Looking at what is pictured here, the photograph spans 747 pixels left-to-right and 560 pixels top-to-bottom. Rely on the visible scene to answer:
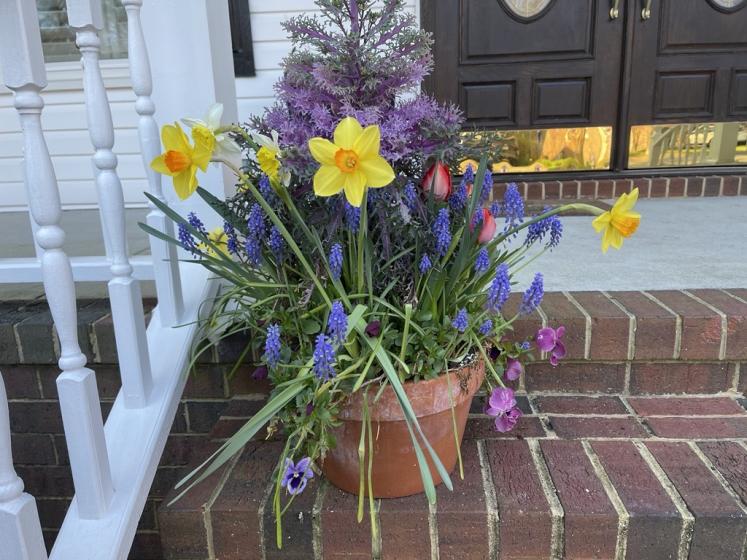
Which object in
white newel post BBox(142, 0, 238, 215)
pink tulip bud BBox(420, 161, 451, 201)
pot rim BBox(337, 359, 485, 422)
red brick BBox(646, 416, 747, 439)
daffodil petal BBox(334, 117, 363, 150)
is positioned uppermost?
white newel post BBox(142, 0, 238, 215)

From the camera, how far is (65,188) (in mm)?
3182

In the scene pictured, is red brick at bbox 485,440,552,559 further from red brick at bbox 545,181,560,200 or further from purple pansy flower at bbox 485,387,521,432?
red brick at bbox 545,181,560,200

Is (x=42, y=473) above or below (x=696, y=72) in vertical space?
below

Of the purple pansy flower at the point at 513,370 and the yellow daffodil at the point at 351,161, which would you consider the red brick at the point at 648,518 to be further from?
the yellow daffodil at the point at 351,161

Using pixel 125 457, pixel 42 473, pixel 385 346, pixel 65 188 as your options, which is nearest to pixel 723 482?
pixel 385 346

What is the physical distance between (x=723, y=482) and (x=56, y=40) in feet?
11.5

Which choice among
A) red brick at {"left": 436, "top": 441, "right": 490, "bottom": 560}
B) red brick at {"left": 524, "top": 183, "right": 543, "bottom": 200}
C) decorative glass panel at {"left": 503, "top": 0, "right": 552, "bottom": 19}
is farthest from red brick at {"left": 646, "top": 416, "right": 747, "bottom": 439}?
decorative glass panel at {"left": 503, "top": 0, "right": 552, "bottom": 19}

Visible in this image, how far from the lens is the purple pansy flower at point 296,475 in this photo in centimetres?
90

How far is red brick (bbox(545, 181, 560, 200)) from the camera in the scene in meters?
→ 3.28

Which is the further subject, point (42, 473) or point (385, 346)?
point (42, 473)

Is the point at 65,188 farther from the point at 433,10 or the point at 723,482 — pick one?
the point at 723,482

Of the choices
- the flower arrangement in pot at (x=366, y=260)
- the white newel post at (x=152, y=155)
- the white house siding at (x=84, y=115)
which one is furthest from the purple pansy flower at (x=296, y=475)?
the white house siding at (x=84, y=115)

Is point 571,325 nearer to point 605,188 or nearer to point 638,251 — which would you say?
point 638,251

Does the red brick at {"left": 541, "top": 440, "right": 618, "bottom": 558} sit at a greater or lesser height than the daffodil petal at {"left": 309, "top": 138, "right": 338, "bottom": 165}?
lesser
